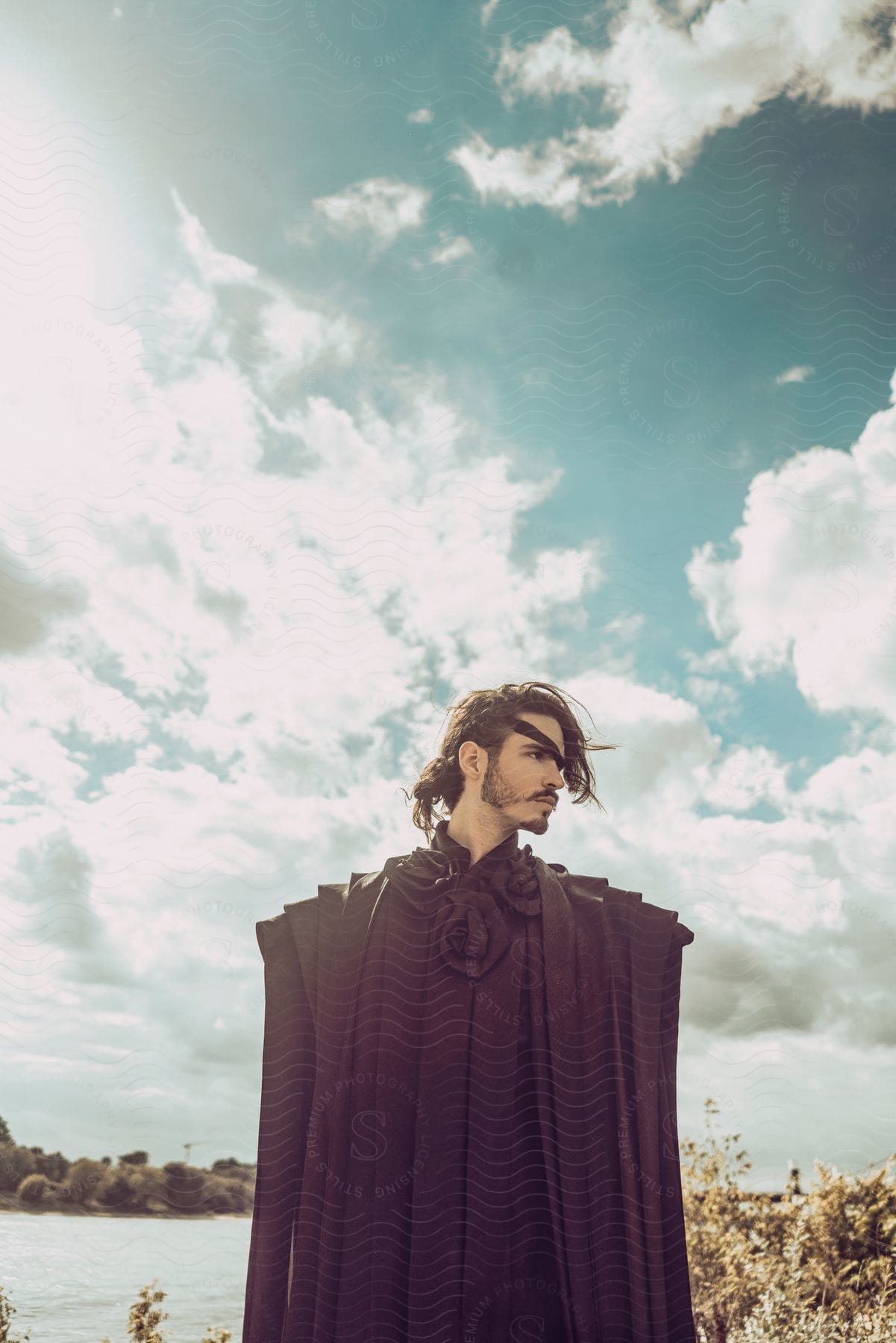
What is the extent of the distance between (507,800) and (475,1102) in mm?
1058

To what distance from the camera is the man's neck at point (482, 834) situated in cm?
346

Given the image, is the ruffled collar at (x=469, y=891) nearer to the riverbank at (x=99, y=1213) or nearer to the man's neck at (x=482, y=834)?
the man's neck at (x=482, y=834)

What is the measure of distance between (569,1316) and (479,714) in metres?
2.03

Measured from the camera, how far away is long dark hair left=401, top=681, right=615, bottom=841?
365 centimetres

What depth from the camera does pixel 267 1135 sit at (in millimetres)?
3084

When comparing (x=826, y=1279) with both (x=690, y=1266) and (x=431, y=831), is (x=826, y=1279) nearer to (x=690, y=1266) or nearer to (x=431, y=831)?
(x=690, y=1266)

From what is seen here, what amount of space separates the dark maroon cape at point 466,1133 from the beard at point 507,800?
21cm

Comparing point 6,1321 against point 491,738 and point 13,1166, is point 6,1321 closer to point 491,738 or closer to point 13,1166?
point 13,1166

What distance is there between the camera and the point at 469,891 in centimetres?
329

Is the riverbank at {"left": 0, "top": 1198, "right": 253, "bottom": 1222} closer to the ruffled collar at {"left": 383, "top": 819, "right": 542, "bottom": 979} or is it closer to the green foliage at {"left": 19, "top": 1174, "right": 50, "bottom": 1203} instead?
the green foliage at {"left": 19, "top": 1174, "right": 50, "bottom": 1203}

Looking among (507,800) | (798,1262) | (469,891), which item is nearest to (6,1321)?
(469,891)

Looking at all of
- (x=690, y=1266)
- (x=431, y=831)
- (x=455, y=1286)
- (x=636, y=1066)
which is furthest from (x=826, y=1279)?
(x=431, y=831)

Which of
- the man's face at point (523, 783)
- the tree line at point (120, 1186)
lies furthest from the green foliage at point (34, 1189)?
the man's face at point (523, 783)

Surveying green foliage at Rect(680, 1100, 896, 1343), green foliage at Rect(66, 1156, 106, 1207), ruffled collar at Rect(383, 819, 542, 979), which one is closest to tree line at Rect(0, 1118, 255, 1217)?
green foliage at Rect(66, 1156, 106, 1207)
